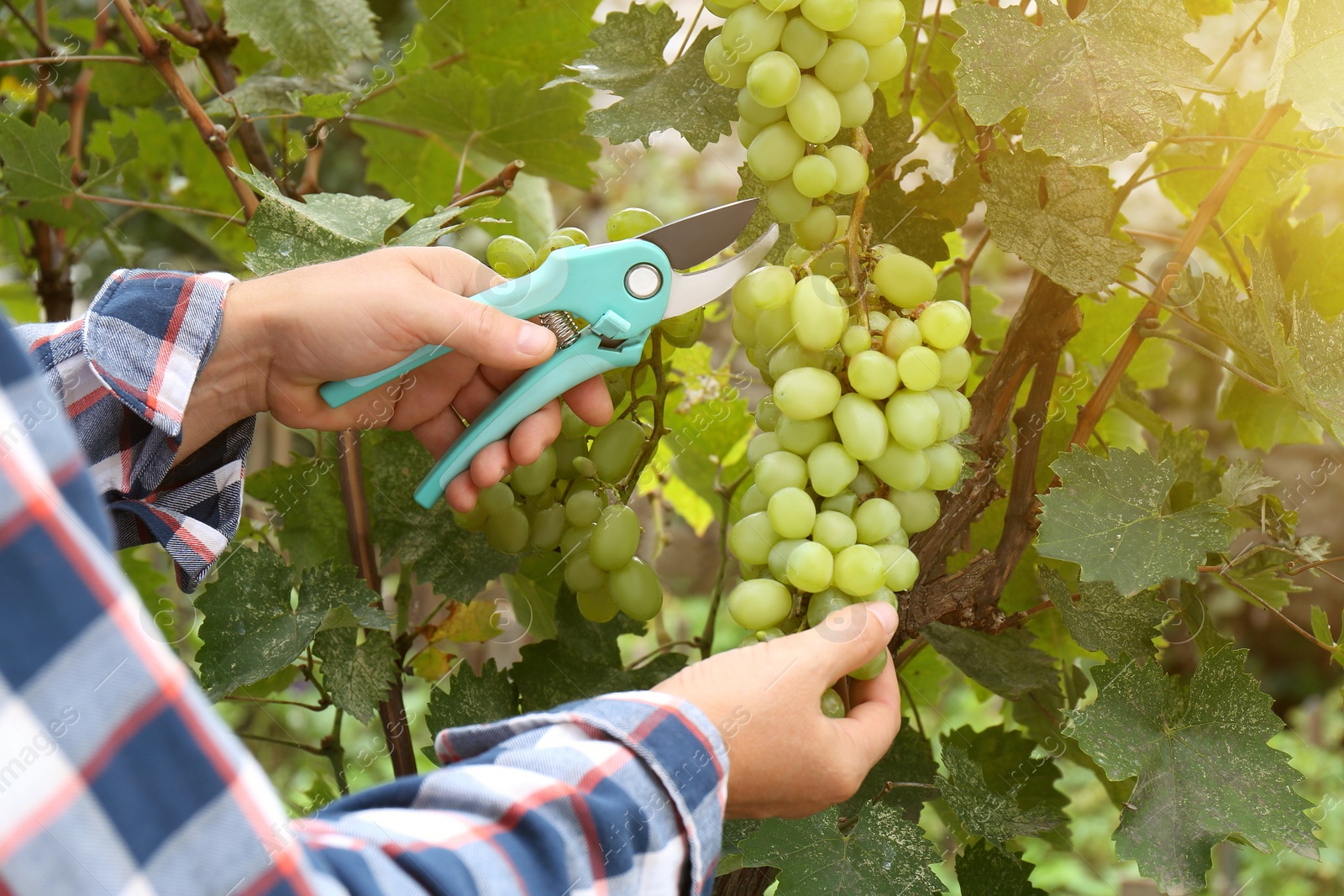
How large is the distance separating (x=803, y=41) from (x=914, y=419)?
0.20 metres

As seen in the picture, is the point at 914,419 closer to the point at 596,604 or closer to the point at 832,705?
the point at 832,705

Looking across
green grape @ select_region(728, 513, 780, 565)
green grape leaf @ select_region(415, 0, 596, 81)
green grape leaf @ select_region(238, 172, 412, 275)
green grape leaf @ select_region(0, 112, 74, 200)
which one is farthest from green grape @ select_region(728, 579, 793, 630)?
green grape leaf @ select_region(0, 112, 74, 200)

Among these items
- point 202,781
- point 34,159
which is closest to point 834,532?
point 202,781

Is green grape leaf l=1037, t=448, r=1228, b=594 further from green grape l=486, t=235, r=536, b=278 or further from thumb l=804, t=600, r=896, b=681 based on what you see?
green grape l=486, t=235, r=536, b=278

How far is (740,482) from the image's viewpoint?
814mm

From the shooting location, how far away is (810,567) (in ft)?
1.65

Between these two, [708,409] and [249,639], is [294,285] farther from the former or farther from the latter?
[708,409]

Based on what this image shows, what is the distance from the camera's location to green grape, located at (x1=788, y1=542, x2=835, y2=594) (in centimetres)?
50

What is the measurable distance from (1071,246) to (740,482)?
33cm

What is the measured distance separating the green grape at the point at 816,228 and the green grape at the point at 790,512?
5.9 inches

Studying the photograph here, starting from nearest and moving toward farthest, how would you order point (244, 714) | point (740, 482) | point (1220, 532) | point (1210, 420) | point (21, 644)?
point (21, 644), point (1220, 532), point (740, 482), point (244, 714), point (1210, 420)

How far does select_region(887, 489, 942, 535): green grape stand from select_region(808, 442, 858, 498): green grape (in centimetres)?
3

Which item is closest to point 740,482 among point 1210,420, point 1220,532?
point 1220,532

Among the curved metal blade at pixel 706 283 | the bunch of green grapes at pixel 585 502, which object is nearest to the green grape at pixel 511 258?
the bunch of green grapes at pixel 585 502
